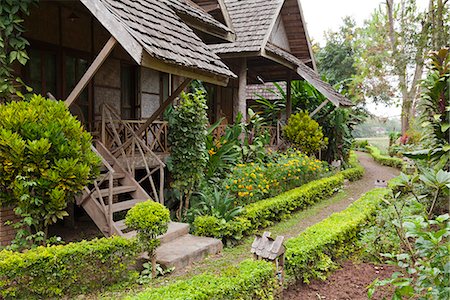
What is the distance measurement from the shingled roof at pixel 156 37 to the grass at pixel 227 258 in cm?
316

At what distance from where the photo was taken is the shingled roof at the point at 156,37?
5.51 m

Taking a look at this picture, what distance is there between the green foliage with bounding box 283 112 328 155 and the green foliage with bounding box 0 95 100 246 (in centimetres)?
1057

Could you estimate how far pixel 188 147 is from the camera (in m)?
8.29

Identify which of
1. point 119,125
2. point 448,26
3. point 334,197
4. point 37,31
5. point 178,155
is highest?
point 448,26

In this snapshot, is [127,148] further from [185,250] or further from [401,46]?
[401,46]

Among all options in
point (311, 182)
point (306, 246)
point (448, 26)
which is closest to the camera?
point (306, 246)

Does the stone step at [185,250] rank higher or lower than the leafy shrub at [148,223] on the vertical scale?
lower

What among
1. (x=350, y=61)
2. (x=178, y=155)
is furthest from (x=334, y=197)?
(x=350, y=61)

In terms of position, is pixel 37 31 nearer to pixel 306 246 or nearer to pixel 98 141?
pixel 98 141

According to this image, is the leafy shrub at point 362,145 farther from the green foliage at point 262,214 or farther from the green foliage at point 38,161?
the green foliage at point 38,161

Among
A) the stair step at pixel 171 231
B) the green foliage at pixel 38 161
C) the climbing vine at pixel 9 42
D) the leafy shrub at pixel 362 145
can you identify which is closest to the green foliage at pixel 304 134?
the stair step at pixel 171 231

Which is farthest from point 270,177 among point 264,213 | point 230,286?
point 230,286

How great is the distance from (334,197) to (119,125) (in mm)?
7955

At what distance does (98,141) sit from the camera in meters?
7.42
